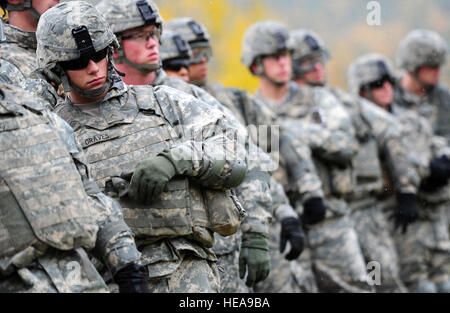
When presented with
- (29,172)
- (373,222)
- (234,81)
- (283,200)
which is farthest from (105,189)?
(234,81)

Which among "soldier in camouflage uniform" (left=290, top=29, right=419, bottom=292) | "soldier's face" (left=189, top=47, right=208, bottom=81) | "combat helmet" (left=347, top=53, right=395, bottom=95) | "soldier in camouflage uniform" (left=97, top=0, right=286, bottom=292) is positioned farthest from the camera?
"combat helmet" (left=347, top=53, right=395, bottom=95)

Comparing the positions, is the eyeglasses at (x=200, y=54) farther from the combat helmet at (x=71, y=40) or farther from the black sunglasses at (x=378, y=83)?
the black sunglasses at (x=378, y=83)

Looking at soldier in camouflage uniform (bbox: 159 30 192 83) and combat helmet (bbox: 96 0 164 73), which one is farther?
soldier in camouflage uniform (bbox: 159 30 192 83)

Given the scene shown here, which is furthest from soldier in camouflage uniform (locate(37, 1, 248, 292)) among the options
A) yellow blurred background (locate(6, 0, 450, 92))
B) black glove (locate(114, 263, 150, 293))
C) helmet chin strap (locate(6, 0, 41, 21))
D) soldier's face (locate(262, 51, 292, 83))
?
yellow blurred background (locate(6, 0, 450, 92))

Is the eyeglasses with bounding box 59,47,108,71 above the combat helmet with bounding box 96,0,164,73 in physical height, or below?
above

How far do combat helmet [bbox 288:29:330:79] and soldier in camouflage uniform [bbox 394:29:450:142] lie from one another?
2.20 meters

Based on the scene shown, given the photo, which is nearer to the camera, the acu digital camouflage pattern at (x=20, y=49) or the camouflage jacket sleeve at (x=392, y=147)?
the acu digital camouflage pattern at (x=20, y=49)

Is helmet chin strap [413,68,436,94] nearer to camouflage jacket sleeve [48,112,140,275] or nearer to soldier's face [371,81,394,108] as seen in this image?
soldier's face [371,81,394,108]

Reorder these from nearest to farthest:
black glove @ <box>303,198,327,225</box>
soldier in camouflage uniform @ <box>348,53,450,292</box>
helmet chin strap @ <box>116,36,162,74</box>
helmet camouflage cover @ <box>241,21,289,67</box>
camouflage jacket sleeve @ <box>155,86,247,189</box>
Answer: camouflage jacket sleeve @ <box>155,86,247,189</box>, helmet chin strap @ <box>116,36,162,74</box>, black glove @ <box>303,198,327,225</box>, helmet camouflage cover @ <box>241,21,289,67</box>, soldier in camouflage uniform @ <box>348,53,450,292</box>

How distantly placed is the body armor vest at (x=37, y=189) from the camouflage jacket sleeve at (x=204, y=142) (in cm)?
82

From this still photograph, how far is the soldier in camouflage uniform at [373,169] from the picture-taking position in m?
→ 11.6

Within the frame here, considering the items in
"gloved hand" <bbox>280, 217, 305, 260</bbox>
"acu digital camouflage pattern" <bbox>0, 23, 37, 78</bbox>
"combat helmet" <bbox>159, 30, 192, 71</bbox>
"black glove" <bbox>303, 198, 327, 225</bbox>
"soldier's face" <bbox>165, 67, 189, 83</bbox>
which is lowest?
"black glove" <bbox>303, 198, 327, 225</bbox>

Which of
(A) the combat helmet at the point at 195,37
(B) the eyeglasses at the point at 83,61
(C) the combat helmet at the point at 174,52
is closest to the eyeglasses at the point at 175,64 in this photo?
(C) the combat helmet at the point at 174,52

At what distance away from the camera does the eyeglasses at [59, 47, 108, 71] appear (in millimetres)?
5988
